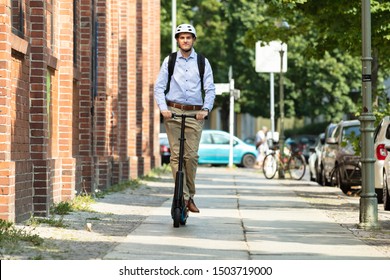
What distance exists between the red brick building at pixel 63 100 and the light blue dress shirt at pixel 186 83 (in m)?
1.74

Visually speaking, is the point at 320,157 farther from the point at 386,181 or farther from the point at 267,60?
the point at 386,181

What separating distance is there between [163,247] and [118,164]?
45.2 feet

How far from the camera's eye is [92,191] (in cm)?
2077

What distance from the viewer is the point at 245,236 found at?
13234mm

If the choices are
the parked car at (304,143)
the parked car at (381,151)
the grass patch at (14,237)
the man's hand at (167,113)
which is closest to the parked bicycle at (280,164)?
the parked car at (381,151)

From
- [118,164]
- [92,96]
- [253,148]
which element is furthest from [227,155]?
[92,96]

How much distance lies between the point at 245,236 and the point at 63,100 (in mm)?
5811

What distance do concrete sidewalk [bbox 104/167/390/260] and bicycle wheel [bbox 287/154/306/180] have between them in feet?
43.8

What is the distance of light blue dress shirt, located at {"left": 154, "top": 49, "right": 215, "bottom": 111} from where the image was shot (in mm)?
14281

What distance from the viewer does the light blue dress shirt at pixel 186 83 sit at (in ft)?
46.9

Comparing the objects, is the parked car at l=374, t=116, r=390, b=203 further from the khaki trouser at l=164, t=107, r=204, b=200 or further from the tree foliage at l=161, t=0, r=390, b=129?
the tree foliage at l=161, t=0, r=390, b=129

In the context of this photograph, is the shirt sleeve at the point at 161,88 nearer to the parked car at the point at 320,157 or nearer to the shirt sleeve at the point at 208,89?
the shirt sleeve at the point at 208,89

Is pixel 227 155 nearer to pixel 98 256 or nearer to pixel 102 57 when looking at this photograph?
pixel 102 57

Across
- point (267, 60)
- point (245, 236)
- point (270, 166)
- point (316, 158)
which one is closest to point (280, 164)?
point (270, 166)
